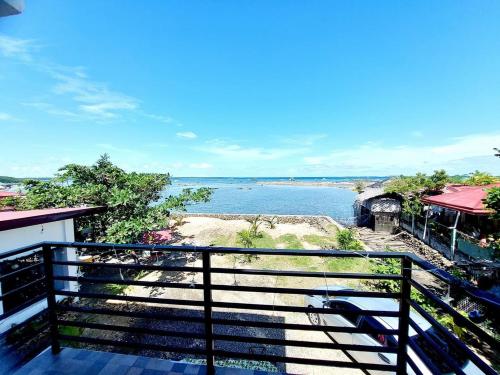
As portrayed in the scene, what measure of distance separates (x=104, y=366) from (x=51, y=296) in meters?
0.86

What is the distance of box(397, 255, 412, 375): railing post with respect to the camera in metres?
1.90

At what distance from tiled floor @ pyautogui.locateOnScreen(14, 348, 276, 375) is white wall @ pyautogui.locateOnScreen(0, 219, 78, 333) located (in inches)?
153

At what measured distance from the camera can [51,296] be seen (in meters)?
2.53

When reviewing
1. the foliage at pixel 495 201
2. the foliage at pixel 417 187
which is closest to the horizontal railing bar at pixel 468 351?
the foliage at pixel 495 201

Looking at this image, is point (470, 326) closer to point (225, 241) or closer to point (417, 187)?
point (225, 241)

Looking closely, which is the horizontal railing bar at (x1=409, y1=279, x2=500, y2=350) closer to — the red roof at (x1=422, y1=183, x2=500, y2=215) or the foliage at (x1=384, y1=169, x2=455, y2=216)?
the red roof at (x1=422, y1=183, x2=500, y2=215)

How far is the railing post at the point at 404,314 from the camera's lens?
6.24ft

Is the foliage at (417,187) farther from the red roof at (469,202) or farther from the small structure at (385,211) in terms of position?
the red roof at (469,202)

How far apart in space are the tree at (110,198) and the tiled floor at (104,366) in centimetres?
589

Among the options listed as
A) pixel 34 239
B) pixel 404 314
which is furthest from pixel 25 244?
pixel 404 314

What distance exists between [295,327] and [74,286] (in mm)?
7426

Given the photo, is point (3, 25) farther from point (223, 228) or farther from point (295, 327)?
point (223, 228)

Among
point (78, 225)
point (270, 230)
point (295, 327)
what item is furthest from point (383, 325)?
point (270, 230)

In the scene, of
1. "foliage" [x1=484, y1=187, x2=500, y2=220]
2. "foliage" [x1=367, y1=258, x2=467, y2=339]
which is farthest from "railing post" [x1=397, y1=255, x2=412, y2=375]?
"foliage" [x1=484, y1=187, x2=500, y2=220]
